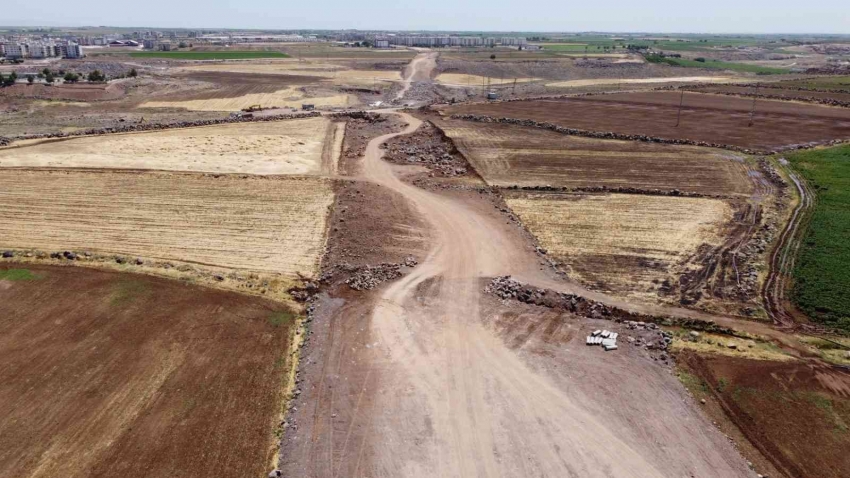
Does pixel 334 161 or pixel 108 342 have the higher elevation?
pixel 334 161

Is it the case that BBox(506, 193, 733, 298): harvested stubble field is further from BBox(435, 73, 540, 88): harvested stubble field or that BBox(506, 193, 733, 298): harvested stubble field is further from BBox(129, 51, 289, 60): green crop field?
BBox(129, 51, 289, 60): green crop field

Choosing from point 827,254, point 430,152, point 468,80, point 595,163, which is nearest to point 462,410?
point 827,254

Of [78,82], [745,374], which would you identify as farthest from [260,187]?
[78,82]

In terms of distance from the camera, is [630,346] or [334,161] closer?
[630,346]

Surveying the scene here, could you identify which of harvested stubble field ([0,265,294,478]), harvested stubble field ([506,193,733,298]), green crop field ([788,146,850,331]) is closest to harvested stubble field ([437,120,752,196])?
harvested stubble field ([506,193,733,298])

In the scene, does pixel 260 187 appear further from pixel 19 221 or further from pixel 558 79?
pixel 558 79

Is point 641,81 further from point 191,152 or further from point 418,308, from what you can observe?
point 418,308
